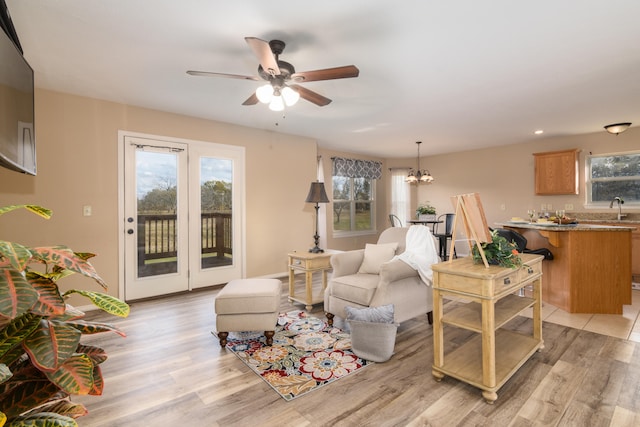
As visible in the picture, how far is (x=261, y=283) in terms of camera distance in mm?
2939

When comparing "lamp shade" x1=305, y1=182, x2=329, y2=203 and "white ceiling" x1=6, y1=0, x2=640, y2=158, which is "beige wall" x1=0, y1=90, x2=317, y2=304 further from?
"lamp shade" x1=305, y1=182, x2=329, y2=203

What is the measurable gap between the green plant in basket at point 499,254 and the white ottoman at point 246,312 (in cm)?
166

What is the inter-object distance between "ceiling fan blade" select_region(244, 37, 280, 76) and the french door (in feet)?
8.20

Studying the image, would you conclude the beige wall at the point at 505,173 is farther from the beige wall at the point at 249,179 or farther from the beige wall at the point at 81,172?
the beige wall at the point at 81,172

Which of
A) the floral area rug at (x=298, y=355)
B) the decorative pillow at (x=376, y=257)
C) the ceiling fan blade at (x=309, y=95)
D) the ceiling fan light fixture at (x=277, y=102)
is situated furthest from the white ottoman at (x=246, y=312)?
the ceiling fan blade at (x=309, y=95)

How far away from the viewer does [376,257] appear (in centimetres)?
325

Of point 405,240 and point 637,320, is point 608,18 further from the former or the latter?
point 637,320

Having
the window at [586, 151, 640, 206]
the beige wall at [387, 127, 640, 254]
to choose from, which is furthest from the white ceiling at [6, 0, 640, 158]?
the window at [586, 151, 640, 206]

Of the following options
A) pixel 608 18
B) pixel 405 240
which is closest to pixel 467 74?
pixel 608 18

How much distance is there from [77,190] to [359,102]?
11.2 feet

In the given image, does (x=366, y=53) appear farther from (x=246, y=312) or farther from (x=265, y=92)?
(x=246, y=312)

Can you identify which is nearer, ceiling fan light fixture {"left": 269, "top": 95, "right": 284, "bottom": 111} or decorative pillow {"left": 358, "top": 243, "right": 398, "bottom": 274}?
ceiling fan light fixture {"left": 269, "top": 95, "right": 284, "bottom": 111}

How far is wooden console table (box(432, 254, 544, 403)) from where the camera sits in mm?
1925

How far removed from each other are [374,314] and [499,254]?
3.28ft
